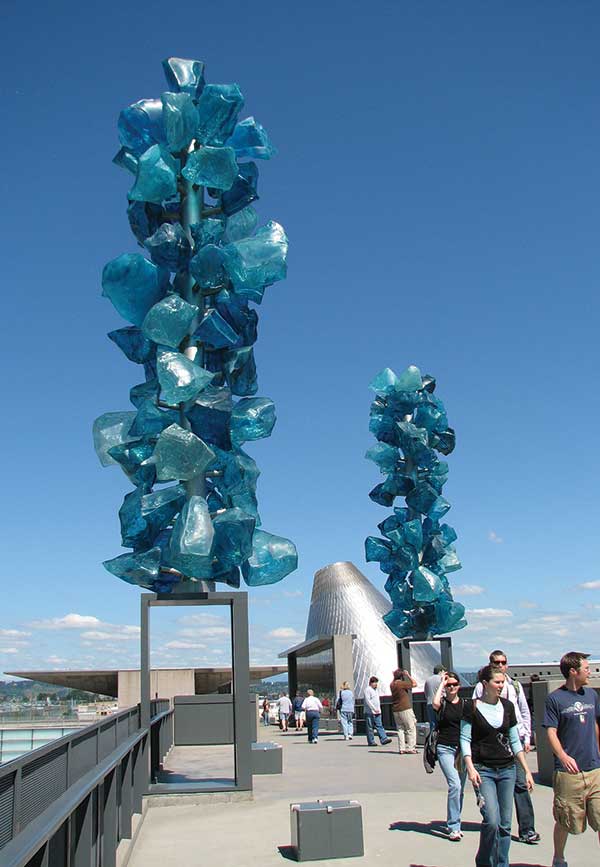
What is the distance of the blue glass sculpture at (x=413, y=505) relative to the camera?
74.2 ft

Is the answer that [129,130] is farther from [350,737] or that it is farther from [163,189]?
[350,737]

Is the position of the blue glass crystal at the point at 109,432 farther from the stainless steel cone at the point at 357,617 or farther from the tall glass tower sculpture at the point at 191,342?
the stainless steel cone at the point at 357,617

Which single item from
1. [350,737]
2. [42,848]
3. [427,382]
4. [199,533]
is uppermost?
[427,382]

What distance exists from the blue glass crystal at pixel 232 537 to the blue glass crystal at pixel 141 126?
5236mm

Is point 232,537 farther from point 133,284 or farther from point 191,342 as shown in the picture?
point 133,284

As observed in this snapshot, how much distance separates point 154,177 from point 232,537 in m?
4.75

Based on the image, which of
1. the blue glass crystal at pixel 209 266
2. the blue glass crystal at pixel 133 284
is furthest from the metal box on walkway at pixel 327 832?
the blue glass crystal at pixel 133 284

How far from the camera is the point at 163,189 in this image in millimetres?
11539

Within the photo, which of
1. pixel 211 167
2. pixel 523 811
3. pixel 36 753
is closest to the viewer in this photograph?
pixel 36 753

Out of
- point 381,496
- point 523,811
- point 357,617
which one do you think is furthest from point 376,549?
point 357,617

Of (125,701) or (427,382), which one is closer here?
(427,382)

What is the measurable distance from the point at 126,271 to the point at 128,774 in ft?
20.7

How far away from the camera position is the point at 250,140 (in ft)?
41.2

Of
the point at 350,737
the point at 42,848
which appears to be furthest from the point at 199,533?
the point at 350,737
